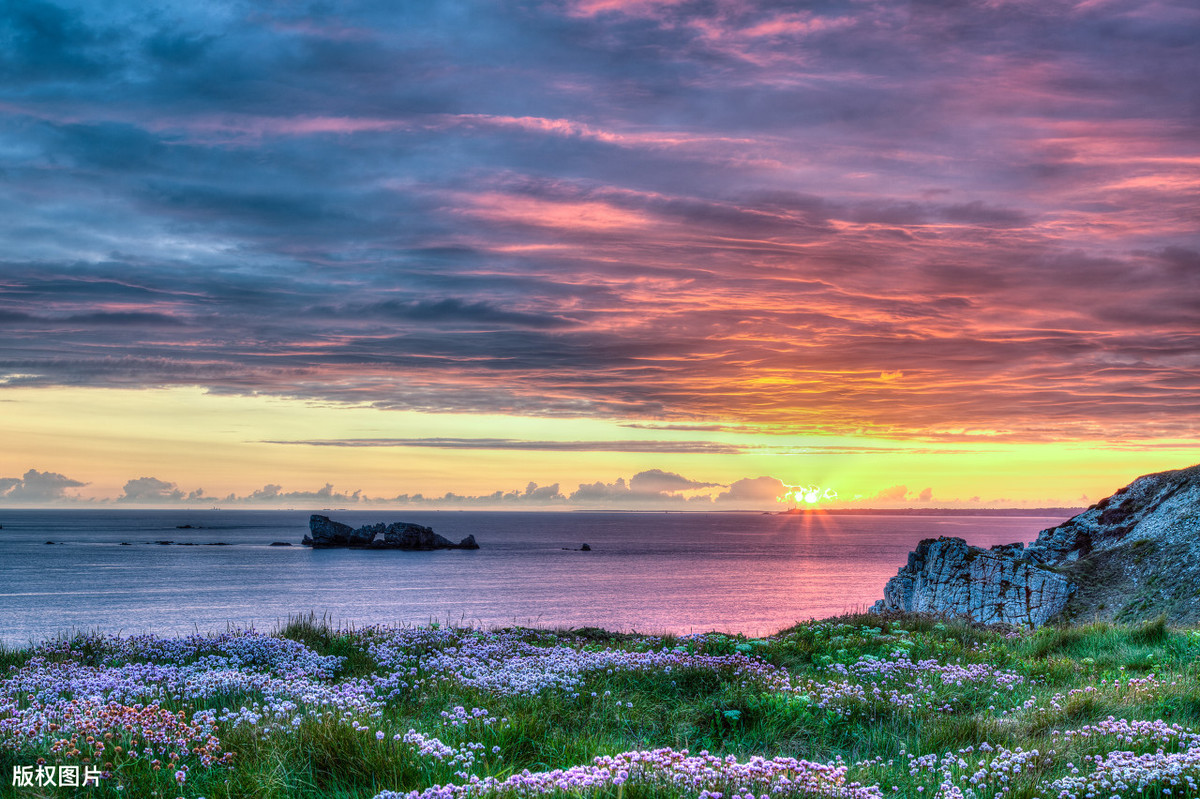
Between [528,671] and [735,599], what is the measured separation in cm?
6701

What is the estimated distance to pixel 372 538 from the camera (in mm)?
172875

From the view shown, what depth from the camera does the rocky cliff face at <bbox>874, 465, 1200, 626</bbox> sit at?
990 inches

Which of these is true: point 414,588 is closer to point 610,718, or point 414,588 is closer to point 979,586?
point 979,586

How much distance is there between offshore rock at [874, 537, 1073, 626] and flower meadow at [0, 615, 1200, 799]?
1017 centimetres

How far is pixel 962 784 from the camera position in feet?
22.3

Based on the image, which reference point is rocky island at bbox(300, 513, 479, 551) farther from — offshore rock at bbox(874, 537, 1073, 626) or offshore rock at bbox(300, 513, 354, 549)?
offshore rock at bbox(874, 537, 1073, 626)

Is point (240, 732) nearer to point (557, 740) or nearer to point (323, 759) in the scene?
point (323, 759)

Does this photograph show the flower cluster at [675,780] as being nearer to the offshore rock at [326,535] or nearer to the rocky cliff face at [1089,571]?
the rocky cliff face at [1089,571]

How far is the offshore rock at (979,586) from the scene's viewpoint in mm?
26750

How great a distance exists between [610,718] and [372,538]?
172 m

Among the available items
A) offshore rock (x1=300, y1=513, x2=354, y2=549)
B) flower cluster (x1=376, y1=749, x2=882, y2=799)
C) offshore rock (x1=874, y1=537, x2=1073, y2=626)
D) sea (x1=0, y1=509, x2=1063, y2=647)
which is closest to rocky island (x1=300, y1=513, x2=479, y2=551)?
offshore rock (x1=300, y1=513, x2=354, y2=549)

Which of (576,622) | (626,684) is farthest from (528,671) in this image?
(576,622)

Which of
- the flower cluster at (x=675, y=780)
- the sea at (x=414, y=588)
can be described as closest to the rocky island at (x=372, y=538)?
the sea at (x=414, y=588)

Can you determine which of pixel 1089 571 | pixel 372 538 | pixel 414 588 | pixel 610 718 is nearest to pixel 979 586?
pixel 1089 571
